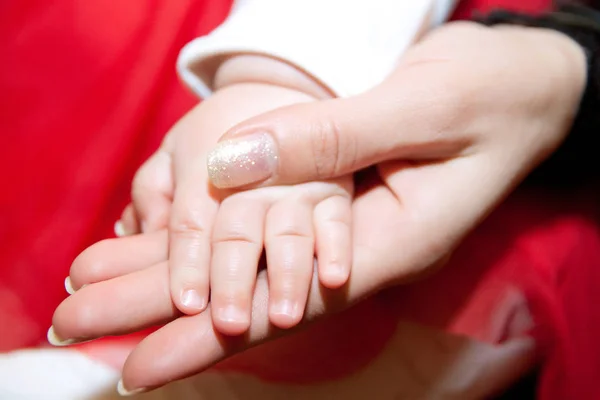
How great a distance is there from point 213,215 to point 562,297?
0.33 metres

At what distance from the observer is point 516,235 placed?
21.2 inches

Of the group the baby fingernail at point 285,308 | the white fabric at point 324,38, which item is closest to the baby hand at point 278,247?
the baby fingernail at point 285,308

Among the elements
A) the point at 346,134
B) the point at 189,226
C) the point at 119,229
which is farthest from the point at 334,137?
the point at 119,229

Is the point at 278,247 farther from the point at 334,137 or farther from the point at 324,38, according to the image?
the point at 324,38

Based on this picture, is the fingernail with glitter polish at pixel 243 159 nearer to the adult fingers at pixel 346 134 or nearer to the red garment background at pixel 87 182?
the adult fingers at pixel 346 134

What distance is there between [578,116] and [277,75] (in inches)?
11.0

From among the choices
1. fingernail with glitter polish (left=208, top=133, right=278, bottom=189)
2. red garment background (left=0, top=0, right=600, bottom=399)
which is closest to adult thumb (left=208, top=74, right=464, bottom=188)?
fingernail with glitter polish (left=208, top=133, right=278, bottom=189)

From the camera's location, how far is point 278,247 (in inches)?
15.3

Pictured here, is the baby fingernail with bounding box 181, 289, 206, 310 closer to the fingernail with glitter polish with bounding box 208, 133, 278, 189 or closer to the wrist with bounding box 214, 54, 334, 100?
the fingernail with glitter polish with bounding box 208, 133, 278, 189

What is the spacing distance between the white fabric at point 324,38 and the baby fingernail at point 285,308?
0.20 meters

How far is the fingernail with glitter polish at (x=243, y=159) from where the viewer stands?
1.29ft

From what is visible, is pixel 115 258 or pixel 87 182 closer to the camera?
pixel 115 258

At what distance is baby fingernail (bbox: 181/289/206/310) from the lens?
372 mm

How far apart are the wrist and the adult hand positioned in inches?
2.9
